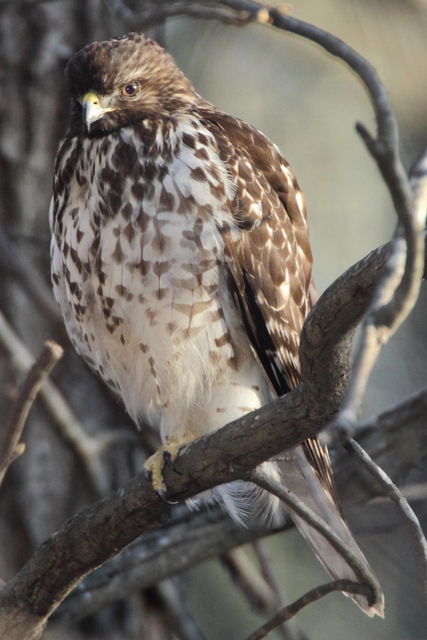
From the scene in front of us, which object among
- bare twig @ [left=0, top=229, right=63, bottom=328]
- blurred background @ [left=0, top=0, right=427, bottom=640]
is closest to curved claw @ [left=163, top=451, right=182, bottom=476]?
blurred background @ [left=0, top=0, right=427, bottom=640]

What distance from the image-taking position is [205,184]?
3471 mm

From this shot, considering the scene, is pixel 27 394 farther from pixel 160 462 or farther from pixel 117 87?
pixel 117 87

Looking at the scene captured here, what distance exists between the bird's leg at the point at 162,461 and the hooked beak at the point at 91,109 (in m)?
1.10

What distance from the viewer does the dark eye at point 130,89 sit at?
3807mm

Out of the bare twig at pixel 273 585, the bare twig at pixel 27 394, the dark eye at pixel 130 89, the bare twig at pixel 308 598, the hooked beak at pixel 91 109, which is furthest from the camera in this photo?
the bare twig at pixel 273 585

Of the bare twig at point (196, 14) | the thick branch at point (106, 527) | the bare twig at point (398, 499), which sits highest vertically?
the bare twig at point (196, 14)

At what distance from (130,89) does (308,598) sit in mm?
1892

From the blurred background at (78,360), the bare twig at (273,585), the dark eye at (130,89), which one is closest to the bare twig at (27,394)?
the blurred background at (78,360)

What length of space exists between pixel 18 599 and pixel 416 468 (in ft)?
6.58

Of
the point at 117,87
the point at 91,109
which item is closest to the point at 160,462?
the point at 91,109

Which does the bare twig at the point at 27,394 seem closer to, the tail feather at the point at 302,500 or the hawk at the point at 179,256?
the hawk at the point at 179,256

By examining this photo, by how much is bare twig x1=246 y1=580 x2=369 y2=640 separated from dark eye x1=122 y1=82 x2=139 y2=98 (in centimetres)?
185

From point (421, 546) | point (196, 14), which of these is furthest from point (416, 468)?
point (196, 14)

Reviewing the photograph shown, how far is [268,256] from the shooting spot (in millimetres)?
3574
